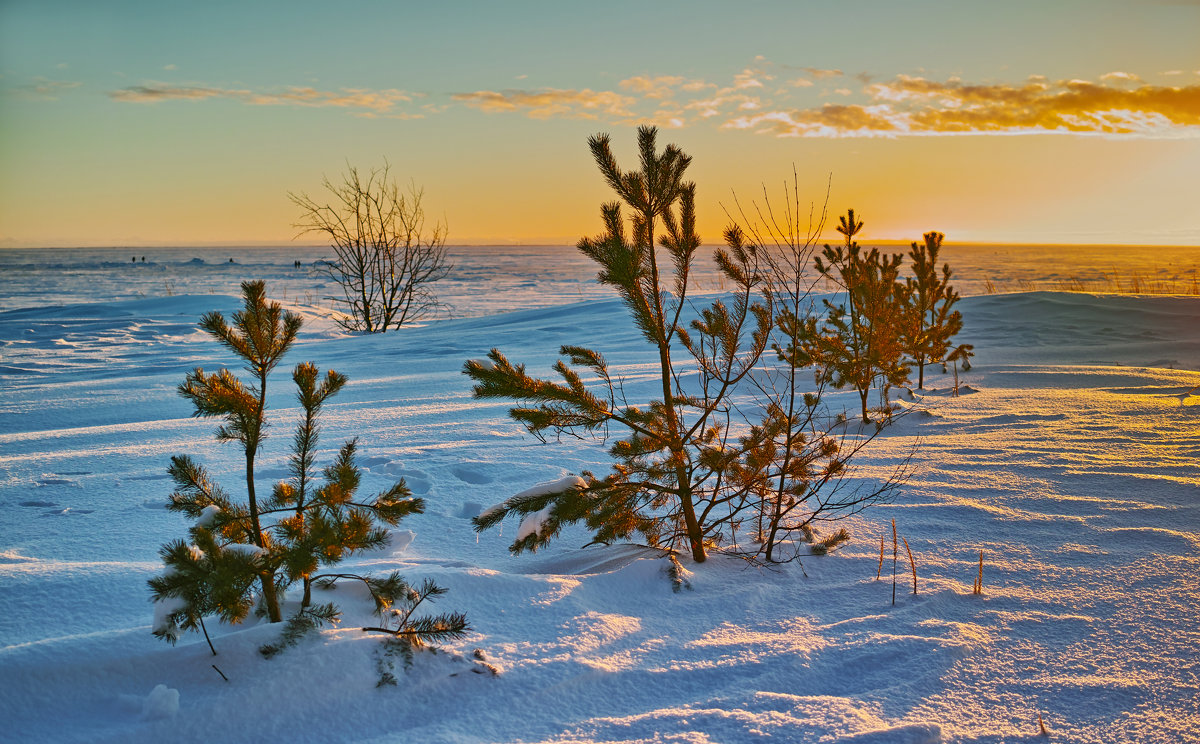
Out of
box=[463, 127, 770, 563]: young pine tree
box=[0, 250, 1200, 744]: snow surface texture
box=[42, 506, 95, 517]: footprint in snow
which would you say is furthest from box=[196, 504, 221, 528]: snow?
box=[42, 506, 95, 517]: footprint in snow

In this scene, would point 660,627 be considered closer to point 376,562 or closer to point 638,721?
point 638,721

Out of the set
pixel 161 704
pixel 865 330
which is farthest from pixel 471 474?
pixel 865 330

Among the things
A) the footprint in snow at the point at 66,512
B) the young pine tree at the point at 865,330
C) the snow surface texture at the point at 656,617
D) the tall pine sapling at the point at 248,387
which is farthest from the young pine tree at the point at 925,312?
the footprint in snow at the point at 66,512

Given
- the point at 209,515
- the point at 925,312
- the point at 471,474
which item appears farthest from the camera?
the point at 925,312

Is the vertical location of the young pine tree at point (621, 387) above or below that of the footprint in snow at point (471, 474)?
above

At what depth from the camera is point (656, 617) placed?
2.66 meters

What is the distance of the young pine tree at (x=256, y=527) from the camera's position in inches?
74.8

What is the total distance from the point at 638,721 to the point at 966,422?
490 centimetres

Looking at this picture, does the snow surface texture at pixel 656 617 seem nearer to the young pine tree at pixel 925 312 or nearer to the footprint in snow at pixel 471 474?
the footprint in snow at pixel 471 474

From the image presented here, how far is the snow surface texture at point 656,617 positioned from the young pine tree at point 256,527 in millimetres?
140

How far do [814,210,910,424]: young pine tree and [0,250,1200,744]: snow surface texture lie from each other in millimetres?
651

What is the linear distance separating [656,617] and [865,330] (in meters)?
4.38

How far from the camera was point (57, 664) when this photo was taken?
6.73 feet

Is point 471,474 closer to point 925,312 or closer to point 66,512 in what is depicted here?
point 66,512
